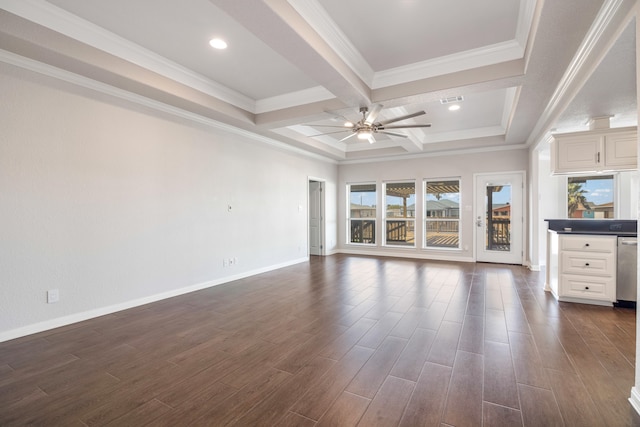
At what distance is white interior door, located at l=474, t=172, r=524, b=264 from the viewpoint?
6683 millimetres

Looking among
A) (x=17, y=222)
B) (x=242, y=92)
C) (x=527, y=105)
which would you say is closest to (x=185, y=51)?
(x=242, y=92)

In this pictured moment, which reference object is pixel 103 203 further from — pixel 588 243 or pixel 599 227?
pixel 599 227

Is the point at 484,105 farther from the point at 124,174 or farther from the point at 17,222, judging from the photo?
the point at 17,222

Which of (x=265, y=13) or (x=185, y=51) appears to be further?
(x=185, y=51)

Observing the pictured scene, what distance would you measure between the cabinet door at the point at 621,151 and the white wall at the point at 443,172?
8.71 ft

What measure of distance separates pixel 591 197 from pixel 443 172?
3113mm

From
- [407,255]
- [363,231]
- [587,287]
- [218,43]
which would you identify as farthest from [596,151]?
[363,231]

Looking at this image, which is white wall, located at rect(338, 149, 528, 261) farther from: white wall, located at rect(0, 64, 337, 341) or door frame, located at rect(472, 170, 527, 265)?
white wall, located at rect(0, 64, 337, 341)

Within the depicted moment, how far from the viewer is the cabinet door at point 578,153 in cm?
407

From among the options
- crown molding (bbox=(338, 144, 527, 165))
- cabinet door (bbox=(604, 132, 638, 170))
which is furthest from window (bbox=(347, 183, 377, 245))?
cabinet door (bbox=(604, 132, 638, 170))

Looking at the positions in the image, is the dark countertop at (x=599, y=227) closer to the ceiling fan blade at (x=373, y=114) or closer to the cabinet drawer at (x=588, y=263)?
the cabinet drawer at (x=588, y=263)

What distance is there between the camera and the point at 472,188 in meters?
7.05

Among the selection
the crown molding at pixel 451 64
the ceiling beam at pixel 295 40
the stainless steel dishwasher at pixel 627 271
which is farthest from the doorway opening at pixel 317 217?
the stainless steel dishwasher at pixel 627 271

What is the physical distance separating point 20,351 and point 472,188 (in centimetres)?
798
